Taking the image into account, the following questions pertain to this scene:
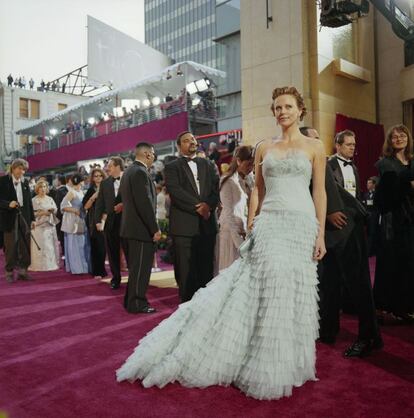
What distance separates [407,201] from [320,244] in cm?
149

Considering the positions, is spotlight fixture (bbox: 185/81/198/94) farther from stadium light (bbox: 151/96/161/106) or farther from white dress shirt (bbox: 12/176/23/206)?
white dress shirt (bbox: 12/176/23/206)

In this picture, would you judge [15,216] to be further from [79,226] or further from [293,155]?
[293,155]

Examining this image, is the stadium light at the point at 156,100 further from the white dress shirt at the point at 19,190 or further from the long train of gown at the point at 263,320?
the long train of gown at the point at 263,320

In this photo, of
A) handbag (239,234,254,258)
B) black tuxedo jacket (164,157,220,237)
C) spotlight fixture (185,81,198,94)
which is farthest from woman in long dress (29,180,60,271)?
spotlight fixture (185,81,198,94)

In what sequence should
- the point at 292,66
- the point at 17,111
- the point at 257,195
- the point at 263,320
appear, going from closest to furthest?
the point at 263,320 → the point at 257,195 → the point at 292,66 → the point at 17,111

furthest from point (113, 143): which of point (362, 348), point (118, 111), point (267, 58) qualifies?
point (362, 348)

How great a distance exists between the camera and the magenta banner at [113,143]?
1784 cm

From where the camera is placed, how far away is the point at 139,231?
477 cm

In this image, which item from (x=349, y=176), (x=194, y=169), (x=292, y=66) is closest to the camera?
(x=349, y=176)

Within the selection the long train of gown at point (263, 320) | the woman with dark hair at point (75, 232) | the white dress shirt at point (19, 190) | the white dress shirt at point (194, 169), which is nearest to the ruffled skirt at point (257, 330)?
the long train of gown at point (263, 320)

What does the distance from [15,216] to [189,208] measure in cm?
348

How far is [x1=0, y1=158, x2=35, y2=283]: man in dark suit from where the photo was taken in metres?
6.77

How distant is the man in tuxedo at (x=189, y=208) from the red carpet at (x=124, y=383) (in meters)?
0.50

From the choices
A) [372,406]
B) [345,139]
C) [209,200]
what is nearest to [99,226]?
[209,200]
